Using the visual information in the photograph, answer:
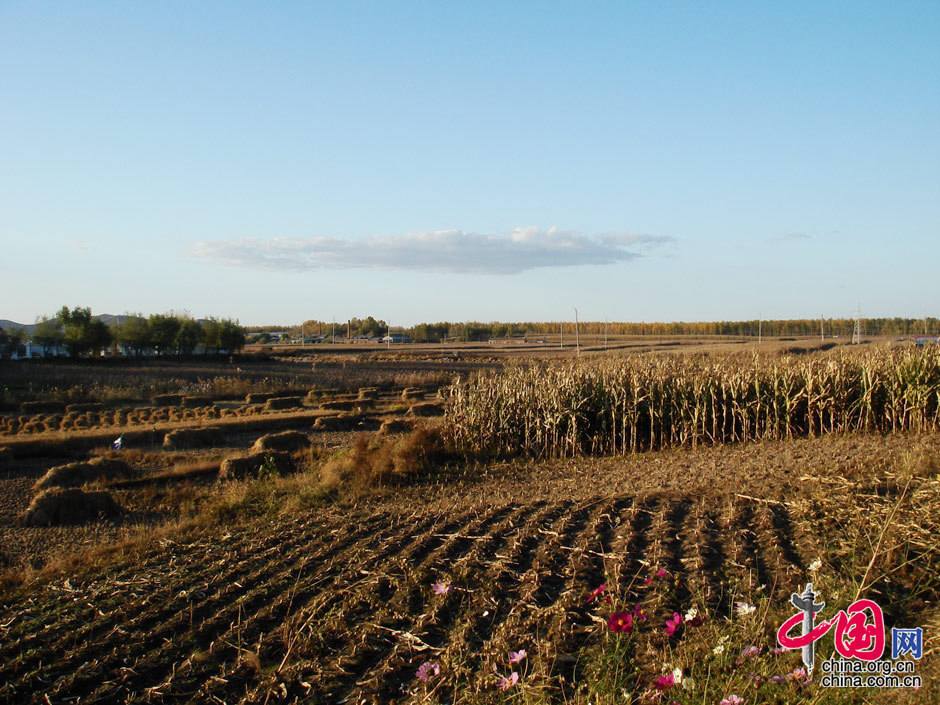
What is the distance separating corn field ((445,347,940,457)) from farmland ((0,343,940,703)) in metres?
0.07

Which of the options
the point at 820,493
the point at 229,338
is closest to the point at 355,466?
the point at 820,493

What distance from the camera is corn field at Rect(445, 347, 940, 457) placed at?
1513cm

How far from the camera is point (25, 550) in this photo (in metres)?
9.63

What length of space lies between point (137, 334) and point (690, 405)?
60.9 metres

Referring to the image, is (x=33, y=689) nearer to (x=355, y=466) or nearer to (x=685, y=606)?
(x=685, y=606)

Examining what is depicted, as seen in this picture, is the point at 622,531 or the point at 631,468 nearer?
the point at 622,531

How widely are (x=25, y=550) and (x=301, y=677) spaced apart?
21.5ft

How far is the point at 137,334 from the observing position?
66688mm

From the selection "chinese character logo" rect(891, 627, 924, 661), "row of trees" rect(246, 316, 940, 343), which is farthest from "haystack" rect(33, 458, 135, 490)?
"row of trees" rect(246, 316, 940, 343)

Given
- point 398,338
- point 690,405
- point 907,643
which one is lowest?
point 907,643

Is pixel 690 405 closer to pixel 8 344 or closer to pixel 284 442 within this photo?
pixel 284 442

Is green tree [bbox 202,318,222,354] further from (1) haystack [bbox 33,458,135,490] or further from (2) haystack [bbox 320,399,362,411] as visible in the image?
(1) haystack [bbox 33,458,135,490]

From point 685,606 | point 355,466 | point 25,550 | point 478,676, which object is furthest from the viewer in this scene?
point 355,466

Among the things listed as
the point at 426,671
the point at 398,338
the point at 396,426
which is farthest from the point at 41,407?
the point at 398,338
